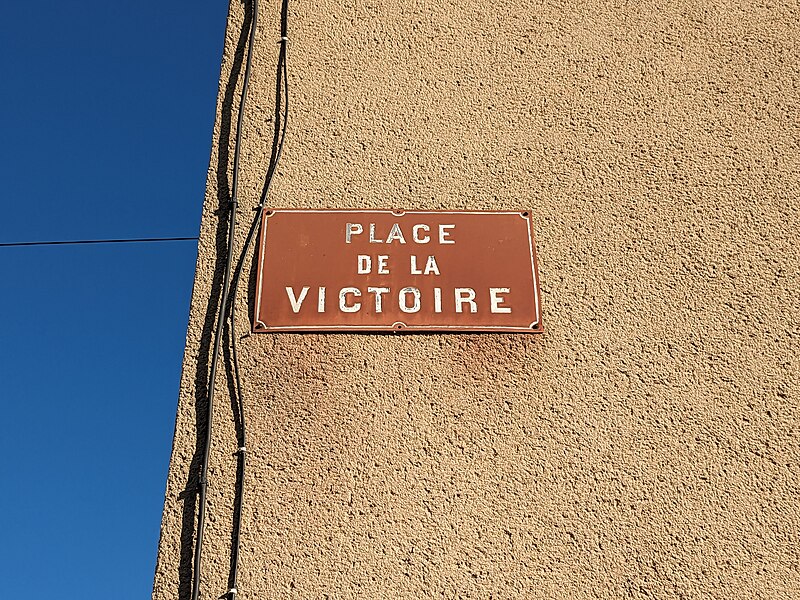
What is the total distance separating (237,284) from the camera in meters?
2.53

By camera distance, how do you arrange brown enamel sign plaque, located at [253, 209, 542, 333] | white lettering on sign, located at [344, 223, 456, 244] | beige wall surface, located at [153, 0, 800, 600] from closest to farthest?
beige wall surface, located at [153, 0, 800, 600] → brown enamel sign plaque, located at [253, 209, 542, 333] → white lettering on sign, located at [344, 223, 456, 244]

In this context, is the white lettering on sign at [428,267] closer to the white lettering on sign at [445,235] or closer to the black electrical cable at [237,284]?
the white lettering on sign at [445,235]

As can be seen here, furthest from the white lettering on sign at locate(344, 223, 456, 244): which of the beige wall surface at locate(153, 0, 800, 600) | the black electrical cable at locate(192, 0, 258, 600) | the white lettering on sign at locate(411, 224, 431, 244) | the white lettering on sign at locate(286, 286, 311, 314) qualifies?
the black electrical cable at locate(192, 0, 258, 600)

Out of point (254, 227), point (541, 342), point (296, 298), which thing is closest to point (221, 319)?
point (296, 298)

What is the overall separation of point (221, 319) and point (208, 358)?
0.13 meters

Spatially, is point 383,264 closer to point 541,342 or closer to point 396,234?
point 396,234

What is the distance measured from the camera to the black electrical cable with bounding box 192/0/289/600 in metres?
2.09

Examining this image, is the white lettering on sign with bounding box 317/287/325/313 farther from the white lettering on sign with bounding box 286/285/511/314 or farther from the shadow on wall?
the shadow on wall

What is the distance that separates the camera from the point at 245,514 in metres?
2.13

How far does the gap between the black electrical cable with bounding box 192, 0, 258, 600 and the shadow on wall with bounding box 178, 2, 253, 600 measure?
0.03 metres

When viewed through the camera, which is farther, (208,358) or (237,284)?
(237,284)

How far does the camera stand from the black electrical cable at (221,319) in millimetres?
2084

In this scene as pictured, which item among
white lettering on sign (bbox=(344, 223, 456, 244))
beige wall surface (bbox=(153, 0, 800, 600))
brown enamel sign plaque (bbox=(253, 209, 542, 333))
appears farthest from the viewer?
white lettering on sign (bbox=(344, 223, 456, 244))

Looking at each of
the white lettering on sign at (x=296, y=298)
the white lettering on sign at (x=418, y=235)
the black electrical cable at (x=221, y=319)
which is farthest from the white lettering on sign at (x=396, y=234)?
the black electrical cable at (x=221, y=319)
